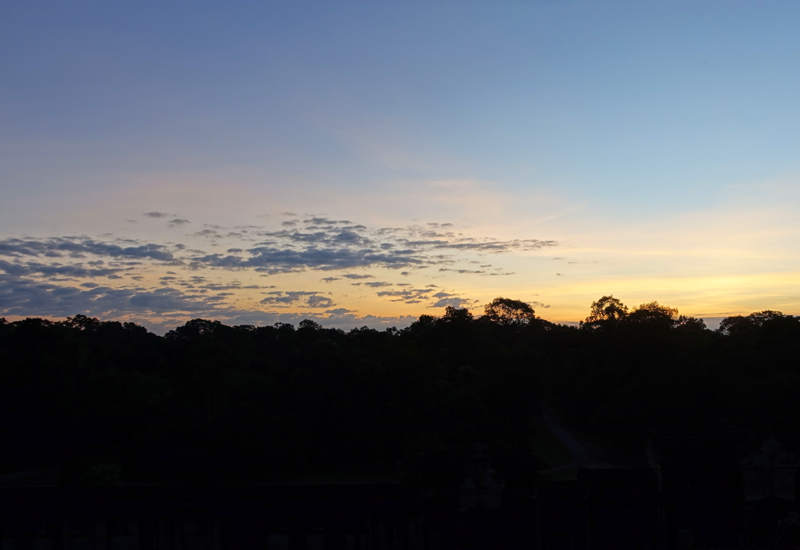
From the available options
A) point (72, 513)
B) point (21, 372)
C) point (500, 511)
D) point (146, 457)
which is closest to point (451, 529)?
point (500, 511)

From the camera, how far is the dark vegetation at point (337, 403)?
3622cm

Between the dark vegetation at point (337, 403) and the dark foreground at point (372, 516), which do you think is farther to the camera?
the dark vegetation at point (337, 403)

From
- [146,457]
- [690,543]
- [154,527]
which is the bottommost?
[146,457]

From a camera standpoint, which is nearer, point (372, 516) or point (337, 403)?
point (372, 516)

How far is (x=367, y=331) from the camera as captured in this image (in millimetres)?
80688

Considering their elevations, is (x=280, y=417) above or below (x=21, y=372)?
below

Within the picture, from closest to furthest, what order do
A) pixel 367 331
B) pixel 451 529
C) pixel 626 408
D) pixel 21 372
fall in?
pixel 451 529
pixel 626 408
pixel 21 372
pixel 367 331

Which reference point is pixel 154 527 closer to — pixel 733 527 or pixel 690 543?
pixel 690 543

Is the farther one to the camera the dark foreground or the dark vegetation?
the dark vegetation

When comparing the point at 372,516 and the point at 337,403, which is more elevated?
the point at 372,516

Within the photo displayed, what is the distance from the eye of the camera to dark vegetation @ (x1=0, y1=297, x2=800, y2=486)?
36219 millimetres

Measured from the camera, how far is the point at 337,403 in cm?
3941

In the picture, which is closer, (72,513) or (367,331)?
(72,513)

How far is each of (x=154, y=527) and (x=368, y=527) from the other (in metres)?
3.47
